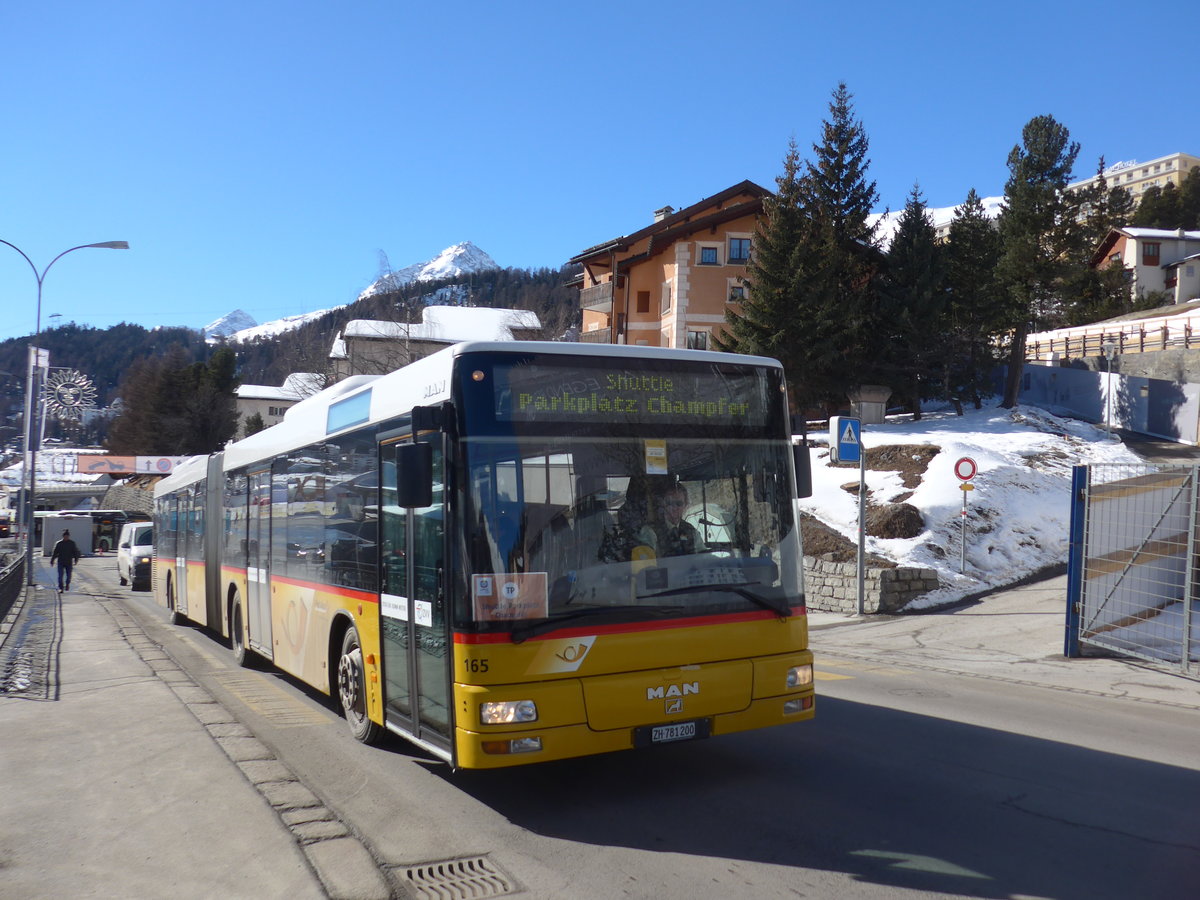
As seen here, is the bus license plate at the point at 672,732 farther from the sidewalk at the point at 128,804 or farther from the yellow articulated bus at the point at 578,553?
the sidewalk at the point at 128,804

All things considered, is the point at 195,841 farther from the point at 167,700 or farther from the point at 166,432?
the point at 166,432

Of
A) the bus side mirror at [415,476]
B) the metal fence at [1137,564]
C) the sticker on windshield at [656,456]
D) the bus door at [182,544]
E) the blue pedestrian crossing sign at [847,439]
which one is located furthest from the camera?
the blue pedestrian crossing sign at [847,439]

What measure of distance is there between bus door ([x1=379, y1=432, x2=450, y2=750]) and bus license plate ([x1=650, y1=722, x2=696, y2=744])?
124cm

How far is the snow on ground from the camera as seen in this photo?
19891 millimetres

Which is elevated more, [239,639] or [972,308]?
[972,308]

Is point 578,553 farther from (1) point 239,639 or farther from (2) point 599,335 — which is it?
(2) point 599,335

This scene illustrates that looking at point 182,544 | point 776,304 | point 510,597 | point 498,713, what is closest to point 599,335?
point 776,304

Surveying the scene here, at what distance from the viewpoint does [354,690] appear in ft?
26.1

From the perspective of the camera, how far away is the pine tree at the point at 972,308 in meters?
35.3

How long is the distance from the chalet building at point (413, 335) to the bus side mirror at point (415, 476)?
→ 14.4 m

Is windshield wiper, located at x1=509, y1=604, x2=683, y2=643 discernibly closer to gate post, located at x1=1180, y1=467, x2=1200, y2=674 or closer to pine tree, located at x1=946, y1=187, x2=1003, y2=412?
gate post, located at x1=1180, y1=467, x2=1200, y2=674

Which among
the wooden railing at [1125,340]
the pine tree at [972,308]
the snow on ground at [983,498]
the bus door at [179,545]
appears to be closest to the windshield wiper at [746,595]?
the snow on ground at [983,498]

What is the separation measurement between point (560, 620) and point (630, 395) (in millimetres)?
1522

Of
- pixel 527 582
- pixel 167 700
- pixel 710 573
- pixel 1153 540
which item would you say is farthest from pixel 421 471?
pixel 1153 540
